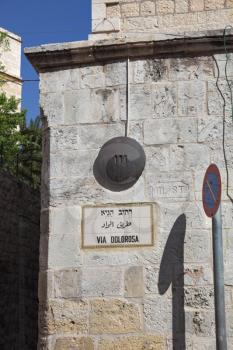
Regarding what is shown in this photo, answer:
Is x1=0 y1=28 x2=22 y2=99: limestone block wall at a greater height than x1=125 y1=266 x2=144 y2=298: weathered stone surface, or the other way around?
x1=0 y1=28 x2=22 y2=99: limestone block wall

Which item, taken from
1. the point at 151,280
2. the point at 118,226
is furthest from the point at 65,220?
the point at 151,280

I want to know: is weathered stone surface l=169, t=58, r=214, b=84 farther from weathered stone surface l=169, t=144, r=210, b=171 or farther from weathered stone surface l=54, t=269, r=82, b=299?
weathered stone surface l=54, t=269, r=82, b=299

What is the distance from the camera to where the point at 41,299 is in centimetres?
497

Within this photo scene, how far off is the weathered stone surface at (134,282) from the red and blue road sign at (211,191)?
0.89m

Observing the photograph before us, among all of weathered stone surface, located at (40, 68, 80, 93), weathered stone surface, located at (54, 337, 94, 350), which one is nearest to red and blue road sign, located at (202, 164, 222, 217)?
weathered stone surface, located at (54, 337, 94, 350)

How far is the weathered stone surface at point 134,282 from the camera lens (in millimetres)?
4805

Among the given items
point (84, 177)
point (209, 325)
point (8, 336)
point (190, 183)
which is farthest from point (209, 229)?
point (8, 336)

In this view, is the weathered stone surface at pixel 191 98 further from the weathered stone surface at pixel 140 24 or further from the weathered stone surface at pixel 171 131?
the weathered stone surface at pixel 140 24

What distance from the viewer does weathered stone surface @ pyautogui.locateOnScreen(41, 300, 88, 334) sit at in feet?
15.9

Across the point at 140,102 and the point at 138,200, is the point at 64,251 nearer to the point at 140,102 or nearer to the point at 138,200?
the point at 138,200

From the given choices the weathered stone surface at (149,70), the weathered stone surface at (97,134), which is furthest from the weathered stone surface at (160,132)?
the weathered stone surface at (149,70)

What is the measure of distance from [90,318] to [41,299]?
0.47 meters

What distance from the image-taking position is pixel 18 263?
31.4ft

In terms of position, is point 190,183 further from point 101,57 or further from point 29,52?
point 29,52
